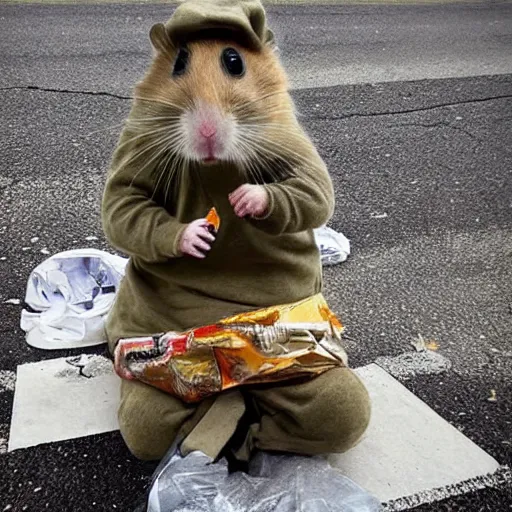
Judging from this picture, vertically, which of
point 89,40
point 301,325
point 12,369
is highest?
point 301,325

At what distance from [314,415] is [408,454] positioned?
1.33 ft

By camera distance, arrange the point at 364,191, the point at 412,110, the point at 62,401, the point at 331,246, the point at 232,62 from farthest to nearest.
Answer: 1. the point at 412,110
2. the point at 364,191
3. the point at 331,246
4. the point at 62,401
5. the point at 232,62

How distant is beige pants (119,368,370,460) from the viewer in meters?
1.97

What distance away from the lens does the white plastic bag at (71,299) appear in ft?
8.63

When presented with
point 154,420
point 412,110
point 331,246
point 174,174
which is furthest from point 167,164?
point 412,110

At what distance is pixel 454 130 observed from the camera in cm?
525

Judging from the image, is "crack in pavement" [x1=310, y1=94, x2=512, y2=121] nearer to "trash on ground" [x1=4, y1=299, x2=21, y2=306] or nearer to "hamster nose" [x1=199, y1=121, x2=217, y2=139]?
"trash on ground" [x1=4, y1=299, x2=21, y2=306]

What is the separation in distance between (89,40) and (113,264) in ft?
16.6

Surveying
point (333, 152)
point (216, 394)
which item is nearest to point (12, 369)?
point (216, 394)

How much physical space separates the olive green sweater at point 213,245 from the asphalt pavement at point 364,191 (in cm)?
22

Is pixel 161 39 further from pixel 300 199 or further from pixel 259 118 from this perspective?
pixel 300 199

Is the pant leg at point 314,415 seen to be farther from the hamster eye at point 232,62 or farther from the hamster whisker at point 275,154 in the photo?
the hamster eye at point 232,62

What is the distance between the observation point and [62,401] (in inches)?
93.2

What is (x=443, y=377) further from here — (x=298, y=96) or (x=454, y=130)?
(x=298, y=96)
